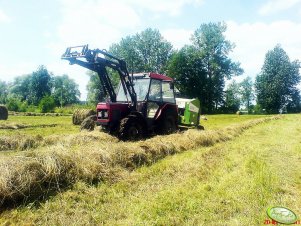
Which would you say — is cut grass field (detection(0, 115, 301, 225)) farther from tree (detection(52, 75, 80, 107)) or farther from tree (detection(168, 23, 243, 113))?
tree (detection(52, 75, 80, 107))

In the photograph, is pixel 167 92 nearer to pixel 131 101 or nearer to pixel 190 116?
pixel 131 101

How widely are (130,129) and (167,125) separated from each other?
2334mm

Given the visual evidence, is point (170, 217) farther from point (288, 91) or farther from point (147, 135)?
point (288, 91)

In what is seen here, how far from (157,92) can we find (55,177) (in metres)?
7.26

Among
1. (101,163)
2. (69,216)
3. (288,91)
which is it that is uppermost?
(288,91)

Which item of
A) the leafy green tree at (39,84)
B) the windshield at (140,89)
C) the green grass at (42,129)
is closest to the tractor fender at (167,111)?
the windshield at (140,89)

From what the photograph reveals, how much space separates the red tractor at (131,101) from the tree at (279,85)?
48.3 m

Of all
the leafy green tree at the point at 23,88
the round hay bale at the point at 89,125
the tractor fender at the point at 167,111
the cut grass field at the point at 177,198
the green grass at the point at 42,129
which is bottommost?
the cut grass field at the point at 177,198

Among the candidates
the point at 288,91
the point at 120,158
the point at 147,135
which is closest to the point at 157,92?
the point at 147,135

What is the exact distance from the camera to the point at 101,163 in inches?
248

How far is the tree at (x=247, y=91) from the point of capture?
10750cm

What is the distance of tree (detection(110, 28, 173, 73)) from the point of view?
62250 millimetres

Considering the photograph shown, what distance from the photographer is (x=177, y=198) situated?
491 cm
